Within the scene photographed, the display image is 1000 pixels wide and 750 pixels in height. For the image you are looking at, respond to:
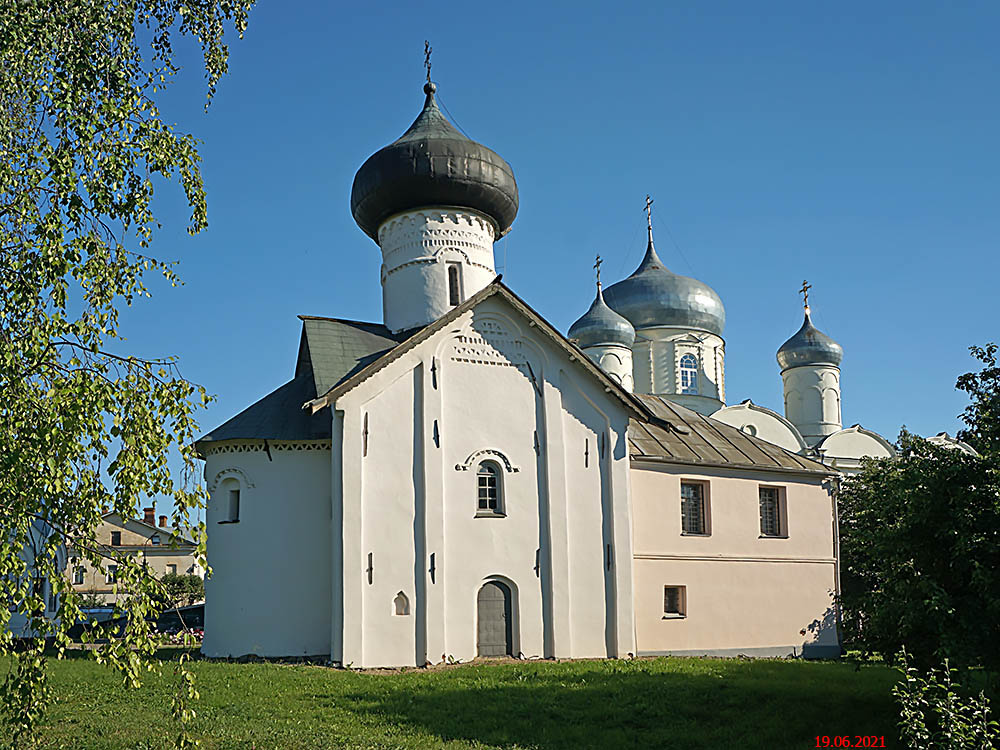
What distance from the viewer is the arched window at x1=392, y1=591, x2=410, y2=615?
53.3 feet

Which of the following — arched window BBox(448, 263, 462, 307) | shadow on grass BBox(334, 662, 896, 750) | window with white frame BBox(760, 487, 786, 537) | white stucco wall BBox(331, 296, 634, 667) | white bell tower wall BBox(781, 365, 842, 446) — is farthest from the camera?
white bell tower wall BBox(781, 365, 842, 446)

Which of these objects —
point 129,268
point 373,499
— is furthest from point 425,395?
point 129,268

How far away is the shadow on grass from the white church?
9.47ft

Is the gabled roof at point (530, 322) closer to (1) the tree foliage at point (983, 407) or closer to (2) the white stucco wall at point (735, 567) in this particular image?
(2) the white stucco wall at point (735, 567)

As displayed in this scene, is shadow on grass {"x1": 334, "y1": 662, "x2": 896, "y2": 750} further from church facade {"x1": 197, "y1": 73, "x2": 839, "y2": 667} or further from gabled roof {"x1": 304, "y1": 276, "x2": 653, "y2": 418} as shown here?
gabled roof {"x1": 304, "y1": 276, "x2": 653, "y2": 418}

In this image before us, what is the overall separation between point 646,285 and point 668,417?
53.7ft

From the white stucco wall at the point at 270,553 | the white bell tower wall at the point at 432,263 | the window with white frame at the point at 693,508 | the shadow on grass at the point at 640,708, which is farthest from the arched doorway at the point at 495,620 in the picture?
the white bell tower wall at the point at 432,263

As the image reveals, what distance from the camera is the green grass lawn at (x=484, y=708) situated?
988cm

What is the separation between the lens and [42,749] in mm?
8625

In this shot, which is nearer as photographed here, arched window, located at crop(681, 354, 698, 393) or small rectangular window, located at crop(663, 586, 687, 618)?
small rectangular window, located at crop(663, 586, 687, 618)

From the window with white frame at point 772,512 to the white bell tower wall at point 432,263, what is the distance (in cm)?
773

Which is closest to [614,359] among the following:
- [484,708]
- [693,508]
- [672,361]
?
[672,361]

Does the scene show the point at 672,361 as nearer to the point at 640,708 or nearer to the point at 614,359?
the point at 614,359

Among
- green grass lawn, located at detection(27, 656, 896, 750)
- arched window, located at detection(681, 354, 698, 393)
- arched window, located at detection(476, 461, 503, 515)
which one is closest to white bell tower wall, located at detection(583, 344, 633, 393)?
arched window, located at detection(681, 354, 698, 393)
